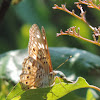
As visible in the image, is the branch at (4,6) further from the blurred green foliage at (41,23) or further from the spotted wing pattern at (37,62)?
the blurred green foliage at (41,23)

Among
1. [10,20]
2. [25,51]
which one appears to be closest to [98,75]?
[25,51]

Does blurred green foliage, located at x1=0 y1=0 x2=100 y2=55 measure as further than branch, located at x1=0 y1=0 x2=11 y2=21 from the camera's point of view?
Yes

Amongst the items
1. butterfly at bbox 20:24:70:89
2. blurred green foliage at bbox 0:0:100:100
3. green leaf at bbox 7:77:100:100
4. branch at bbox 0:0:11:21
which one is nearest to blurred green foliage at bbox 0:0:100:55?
blurred green foliage at bbox 0:0:100:100

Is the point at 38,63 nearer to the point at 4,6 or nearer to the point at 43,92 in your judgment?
the point at 43,92

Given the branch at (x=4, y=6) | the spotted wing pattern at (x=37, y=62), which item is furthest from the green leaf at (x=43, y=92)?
the branch at (x=4, y=6)

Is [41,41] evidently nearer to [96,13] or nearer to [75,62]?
[75,62]

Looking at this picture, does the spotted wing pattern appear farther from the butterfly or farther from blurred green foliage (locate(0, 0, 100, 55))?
blurred green foliage (locate(0, 0, 100, 55))

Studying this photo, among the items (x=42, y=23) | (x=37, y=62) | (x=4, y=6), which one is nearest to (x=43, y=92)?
(x=37, y=62)
